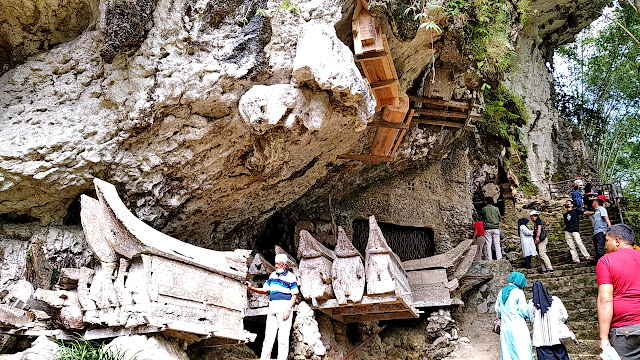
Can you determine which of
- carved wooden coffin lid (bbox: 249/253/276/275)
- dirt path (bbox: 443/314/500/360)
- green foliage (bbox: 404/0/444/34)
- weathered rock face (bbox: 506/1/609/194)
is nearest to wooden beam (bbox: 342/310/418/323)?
dirt path (bbox: 443/314/500/360)

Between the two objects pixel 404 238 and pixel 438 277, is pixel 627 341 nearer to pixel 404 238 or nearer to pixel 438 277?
pixel 438 277

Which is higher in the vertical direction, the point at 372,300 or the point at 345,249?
the point at 345,249

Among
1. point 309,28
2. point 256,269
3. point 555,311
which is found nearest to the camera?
point 555,311

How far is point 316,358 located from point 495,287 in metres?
4.73

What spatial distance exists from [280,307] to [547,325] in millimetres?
3104

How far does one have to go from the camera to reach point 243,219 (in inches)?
346

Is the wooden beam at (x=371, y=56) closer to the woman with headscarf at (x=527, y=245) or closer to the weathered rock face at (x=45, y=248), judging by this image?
the weathered rock face at (x=45, y=248)

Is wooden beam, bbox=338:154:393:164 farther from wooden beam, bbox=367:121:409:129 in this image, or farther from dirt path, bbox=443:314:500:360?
dirt path, bbox=443:314:500:360

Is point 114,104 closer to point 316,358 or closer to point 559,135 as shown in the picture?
point 316,358

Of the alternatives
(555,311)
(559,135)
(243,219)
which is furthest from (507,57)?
(559,135)

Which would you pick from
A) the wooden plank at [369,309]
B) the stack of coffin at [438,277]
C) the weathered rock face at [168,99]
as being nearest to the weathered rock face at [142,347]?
the weathered rock face at [168,99]

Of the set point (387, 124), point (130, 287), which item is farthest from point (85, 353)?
point (387, 124)

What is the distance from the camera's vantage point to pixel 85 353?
495 cm

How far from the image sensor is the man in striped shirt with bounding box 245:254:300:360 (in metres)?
6.38
